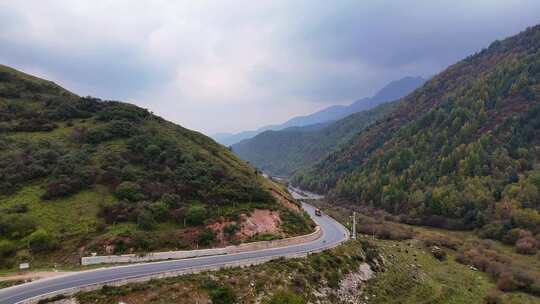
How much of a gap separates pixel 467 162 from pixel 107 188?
4140 inches

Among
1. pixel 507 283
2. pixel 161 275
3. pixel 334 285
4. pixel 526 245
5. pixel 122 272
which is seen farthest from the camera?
pixel 526 245

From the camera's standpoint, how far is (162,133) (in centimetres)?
6475

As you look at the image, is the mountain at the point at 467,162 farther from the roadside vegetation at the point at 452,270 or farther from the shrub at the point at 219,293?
the shrub at the point at 219,293

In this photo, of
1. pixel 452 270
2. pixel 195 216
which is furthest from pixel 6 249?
pixel 452 270

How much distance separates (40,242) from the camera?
35.9 meters

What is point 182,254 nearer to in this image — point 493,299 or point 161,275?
point 161,275

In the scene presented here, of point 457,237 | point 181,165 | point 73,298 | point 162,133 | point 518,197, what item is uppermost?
point 162,133

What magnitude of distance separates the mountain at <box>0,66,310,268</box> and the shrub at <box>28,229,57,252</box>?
0.10 metres

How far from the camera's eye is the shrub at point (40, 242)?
35781mm

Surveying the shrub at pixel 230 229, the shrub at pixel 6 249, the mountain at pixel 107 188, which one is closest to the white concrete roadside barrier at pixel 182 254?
the mountain at pixel 107 188

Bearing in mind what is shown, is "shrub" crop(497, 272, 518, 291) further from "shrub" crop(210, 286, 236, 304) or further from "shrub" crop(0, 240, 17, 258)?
"shrub" crop(0, 240, 17, 258)

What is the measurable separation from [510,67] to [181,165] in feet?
511

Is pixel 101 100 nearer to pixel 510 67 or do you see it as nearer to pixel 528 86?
pixel 528 86

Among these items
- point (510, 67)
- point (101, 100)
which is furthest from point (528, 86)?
point (101, 100)
